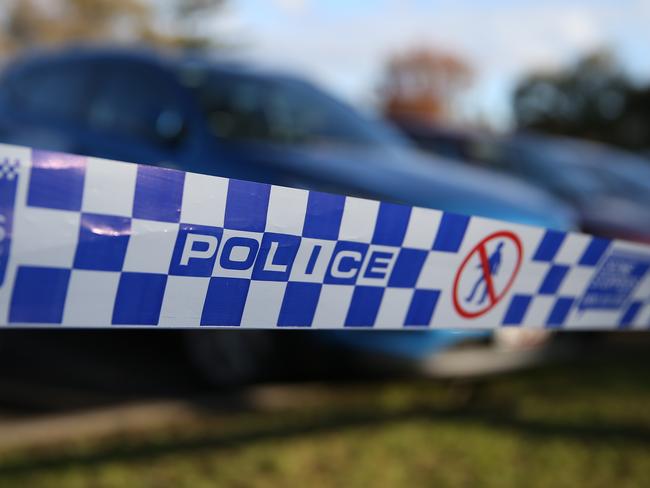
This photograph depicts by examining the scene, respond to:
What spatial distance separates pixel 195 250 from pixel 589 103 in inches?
1229

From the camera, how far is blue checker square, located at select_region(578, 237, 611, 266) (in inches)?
67.2

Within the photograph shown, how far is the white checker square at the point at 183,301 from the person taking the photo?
127cm

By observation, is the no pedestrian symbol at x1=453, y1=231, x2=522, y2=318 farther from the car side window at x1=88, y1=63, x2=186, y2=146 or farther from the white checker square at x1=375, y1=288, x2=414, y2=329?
the car side window at x1=88, y1=63, x2=186, y2=146

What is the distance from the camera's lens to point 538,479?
9.36 ft

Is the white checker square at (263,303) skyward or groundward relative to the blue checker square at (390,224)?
groundward

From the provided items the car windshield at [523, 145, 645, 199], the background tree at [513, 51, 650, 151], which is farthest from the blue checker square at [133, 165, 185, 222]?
the background tree at [513, 51, 650, 151]

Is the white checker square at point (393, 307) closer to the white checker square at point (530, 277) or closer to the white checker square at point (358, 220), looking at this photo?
the white checker square at point (358, 220)

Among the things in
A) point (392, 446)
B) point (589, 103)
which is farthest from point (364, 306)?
point (589, 103)

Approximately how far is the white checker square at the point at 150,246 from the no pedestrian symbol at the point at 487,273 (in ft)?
1.98

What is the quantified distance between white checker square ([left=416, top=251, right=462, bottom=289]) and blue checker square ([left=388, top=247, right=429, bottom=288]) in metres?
0.01

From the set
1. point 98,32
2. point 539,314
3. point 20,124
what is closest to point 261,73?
point 20,124

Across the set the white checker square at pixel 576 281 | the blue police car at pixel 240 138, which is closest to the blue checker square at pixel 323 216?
the white checker square at pixel 576 281

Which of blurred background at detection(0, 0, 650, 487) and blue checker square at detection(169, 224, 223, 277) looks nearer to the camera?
blue checker square at detection(169, 224, 223, 277)

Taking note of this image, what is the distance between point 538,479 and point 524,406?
83 centimetres
